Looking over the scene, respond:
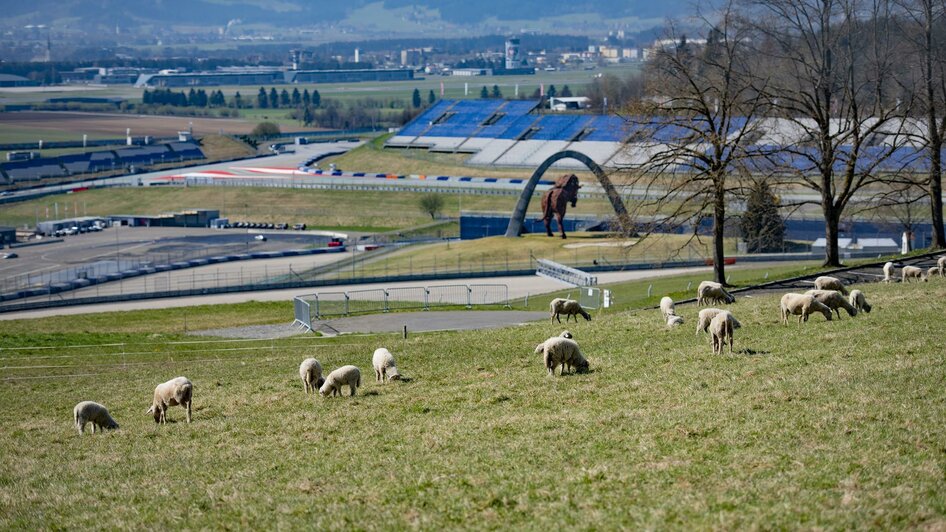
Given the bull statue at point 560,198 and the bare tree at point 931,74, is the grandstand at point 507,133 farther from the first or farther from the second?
the bare tree at point 931,74

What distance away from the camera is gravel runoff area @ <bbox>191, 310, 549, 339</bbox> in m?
41.9

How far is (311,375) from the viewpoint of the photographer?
80.4 feet

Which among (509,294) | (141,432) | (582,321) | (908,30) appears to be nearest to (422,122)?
(509,294)

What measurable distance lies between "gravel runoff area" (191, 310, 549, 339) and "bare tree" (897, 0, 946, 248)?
15138mm

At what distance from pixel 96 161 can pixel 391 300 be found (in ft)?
363

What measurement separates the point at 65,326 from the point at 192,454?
32744mm

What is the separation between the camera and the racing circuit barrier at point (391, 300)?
47.6 m

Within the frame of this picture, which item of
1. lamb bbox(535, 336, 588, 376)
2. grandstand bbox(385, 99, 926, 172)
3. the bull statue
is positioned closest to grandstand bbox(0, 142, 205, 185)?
grandstand bbox(385, 99, 926, 172)

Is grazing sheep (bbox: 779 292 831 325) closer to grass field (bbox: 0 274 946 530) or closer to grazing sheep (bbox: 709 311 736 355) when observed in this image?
grass field (bbox: 0 274 946 530)

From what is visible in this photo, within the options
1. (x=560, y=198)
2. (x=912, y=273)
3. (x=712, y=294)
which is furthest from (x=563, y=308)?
(x=560, y=198)

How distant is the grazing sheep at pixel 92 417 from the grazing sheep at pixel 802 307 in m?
Answer: 14.5

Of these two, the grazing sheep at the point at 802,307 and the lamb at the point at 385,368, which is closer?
the lamb at the point at 385,368

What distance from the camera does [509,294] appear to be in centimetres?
5822

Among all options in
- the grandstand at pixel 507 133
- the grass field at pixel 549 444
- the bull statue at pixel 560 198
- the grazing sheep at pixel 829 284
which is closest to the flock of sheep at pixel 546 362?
the grass field at pixel 549 444
